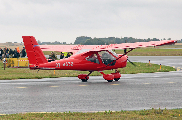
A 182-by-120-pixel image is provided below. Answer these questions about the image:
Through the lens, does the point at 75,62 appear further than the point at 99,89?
Yes

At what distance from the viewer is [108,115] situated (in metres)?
10.3

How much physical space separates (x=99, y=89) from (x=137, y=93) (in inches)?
94.9

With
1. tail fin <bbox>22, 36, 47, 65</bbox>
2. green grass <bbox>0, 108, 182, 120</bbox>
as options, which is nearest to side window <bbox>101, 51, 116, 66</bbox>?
tail fin <bbox>22, 36, 47, 65</bbox>

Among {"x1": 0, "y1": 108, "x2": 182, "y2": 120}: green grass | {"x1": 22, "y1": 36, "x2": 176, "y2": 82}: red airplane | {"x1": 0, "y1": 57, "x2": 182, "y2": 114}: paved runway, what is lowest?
{"x1": 0, "y1": 57, "x2": 182, "y2": 114}: paved runway

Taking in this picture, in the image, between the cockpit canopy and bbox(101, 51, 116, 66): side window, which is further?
bbox(101, 51, 116, 66): side window

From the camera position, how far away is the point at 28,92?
16.0m

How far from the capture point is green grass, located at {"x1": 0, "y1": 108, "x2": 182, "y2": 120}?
991 cm

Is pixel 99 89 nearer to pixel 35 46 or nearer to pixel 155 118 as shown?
pixel 35 46

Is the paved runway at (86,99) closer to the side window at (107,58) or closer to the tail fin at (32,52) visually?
the tail fin at (32,52)

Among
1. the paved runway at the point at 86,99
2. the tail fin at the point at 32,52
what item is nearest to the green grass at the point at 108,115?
the paved runway at the point at 86,99

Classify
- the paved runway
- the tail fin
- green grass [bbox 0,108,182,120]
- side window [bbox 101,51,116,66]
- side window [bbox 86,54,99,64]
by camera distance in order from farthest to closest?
side window [bbox 101,51,116,66]
side window [bbox 86,54,99,64]
the tail fin
the paved runway
green grass [bbox 0,108,182,120]

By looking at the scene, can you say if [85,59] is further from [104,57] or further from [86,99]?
[86,99]

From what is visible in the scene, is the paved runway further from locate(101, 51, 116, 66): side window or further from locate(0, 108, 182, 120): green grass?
locate(101, 51, 116, 66): side window

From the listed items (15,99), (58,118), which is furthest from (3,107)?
(58,118)
